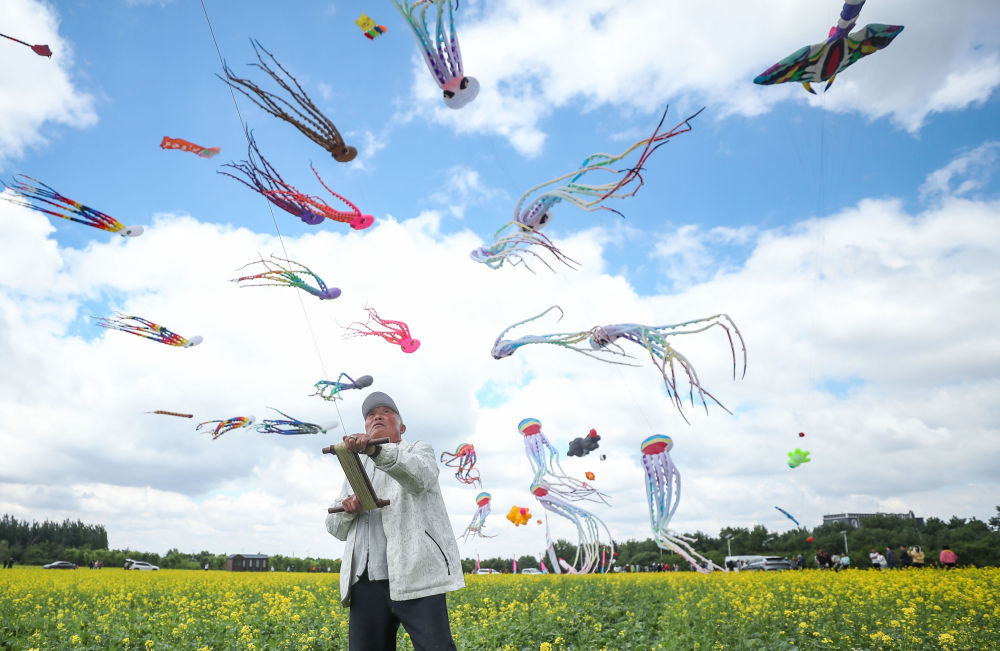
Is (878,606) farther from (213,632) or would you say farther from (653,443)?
(213,632)

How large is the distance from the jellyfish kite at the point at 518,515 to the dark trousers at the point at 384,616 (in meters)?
17.0

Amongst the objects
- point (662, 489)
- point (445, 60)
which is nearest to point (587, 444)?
point (662, 489)

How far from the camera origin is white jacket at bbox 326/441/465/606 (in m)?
2.66

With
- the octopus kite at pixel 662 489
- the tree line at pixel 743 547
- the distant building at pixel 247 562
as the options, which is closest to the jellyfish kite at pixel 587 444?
the octopus kite at pixel 662 489

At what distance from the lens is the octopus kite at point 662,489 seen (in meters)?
11.9

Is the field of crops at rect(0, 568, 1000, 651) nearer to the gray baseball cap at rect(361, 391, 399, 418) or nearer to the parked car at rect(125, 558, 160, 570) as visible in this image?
the gray baseball cap at rect(361, 391, 399, 418)

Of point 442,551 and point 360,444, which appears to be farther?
point 442,551

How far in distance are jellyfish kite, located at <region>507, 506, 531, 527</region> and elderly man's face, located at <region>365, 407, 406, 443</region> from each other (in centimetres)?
1712

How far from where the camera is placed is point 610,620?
809 cm

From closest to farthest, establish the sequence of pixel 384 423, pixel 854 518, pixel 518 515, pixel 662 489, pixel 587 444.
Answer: pixel 384 423 < pixel 662 489 < pixel 587 444 < pixel 518 515 < pixel 854 518

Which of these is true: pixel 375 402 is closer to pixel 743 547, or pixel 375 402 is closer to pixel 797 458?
pixel 797 458

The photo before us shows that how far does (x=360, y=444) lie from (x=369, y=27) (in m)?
6.30

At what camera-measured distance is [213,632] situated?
6.36m

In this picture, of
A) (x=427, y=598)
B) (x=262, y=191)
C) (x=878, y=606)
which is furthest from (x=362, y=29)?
(x=878, y=606)
